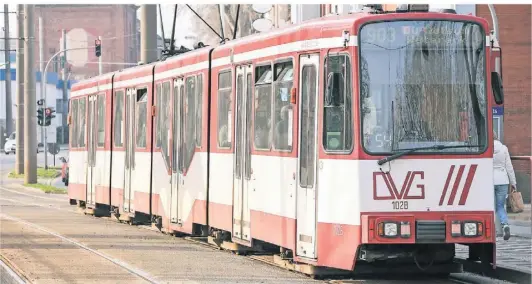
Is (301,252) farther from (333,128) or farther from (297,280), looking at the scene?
(333,128)

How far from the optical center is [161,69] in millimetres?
21703

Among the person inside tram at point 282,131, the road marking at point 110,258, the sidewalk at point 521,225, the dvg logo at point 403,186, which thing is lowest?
the road marking at point 110,258

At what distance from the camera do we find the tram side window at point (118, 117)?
2500 cm

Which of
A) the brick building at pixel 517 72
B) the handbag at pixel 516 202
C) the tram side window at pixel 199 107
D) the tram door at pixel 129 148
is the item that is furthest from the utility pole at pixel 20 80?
the handbag at pixel 516 202

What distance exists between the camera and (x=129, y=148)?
24391 millimetres

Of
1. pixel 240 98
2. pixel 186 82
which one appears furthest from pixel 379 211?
pixel 186 82

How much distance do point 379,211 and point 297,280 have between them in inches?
62.1

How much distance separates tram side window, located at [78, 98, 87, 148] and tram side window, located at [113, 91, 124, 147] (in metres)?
3.34

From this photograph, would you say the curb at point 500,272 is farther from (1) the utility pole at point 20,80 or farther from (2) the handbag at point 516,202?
(1) the utility pole at point 20,80

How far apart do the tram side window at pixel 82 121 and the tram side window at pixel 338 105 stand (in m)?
15.4

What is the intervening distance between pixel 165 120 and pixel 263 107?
18.2ft

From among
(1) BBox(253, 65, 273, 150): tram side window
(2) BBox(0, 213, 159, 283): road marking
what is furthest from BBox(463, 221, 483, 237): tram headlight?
(2) BBox(0, 213, 159, 283): road marking

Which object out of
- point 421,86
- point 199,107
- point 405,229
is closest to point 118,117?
point 199,107

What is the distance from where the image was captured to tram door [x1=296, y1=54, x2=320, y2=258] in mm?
14414
